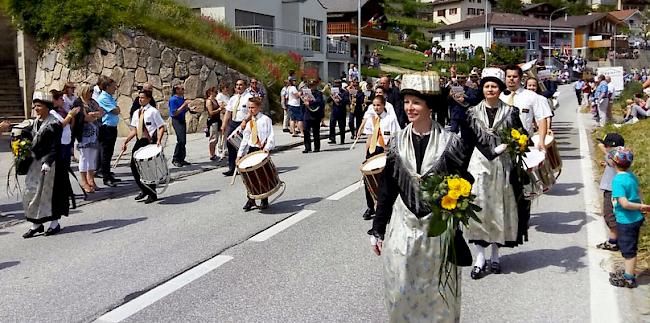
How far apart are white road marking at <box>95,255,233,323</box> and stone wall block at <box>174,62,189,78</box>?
1689 centimetres

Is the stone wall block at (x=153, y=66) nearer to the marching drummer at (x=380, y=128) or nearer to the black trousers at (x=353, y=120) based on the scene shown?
the black trousers at (x=353, y=120)

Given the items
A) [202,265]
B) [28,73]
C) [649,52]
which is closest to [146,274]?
[202,265]

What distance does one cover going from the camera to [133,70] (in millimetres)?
22203

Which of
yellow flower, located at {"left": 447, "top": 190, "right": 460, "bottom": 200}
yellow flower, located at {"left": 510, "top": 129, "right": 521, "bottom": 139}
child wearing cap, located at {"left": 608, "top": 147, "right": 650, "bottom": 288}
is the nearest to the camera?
yellow flower, located at {"left": 447, "top": 190, "right": 460, "bottom": 200}

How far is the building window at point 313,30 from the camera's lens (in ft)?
143

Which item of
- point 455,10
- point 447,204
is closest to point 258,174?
point 447,204

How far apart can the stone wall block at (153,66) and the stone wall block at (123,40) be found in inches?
34.4

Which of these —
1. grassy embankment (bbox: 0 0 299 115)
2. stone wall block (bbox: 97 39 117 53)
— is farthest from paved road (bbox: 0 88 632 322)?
grassy embankment (bbox: 0 0 299 115)

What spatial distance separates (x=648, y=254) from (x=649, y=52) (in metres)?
106

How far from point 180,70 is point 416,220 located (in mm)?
20243

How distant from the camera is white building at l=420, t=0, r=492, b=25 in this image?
10900 centimetres

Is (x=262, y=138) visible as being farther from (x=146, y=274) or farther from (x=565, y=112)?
(x=565, y=112)

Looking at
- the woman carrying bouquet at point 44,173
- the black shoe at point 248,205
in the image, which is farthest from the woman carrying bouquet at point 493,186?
the woman carrying bouquet at point 44,173

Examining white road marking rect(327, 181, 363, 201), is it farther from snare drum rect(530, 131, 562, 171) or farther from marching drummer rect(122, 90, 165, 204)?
snare drum rect(530, 131, 562, 171)
